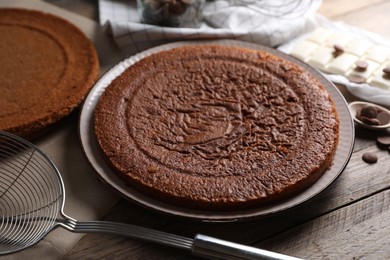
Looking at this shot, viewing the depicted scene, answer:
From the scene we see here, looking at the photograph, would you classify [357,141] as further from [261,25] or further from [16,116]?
[16,116]

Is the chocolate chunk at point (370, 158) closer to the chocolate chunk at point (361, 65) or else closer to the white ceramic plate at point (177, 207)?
the white ceramic plate at point (177, 207)

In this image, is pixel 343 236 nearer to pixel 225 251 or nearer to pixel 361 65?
pixel 225 251

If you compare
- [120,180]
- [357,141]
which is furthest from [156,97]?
[357,141]

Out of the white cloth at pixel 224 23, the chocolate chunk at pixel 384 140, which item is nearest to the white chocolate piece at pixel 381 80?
the chocolate chunk at pixel 384 140

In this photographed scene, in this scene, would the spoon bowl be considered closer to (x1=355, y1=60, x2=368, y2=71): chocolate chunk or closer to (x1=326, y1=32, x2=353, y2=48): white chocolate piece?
(x1=355, y1=60, x2=368, y2=71): chocolate chunk

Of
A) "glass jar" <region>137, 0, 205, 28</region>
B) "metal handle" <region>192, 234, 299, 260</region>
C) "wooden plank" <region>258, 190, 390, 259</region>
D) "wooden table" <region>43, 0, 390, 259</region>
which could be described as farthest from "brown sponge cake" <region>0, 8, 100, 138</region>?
"wooden plank" <region>258, 190, 390, 259</region>

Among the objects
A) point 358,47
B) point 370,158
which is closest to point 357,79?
point 358,47
